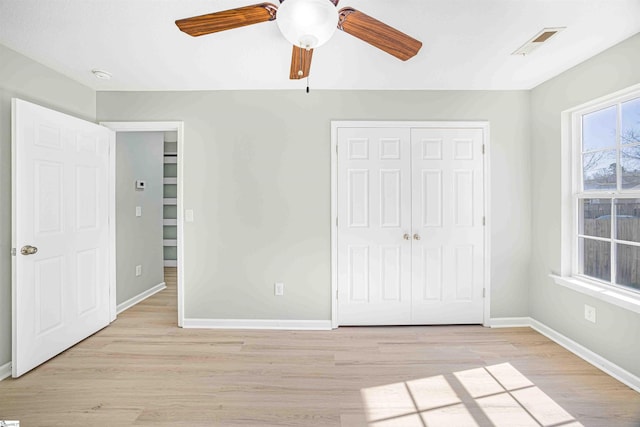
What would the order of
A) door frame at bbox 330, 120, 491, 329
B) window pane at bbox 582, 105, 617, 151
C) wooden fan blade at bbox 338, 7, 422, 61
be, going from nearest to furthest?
wooden fan blade at bbox 338, 7, 422, 61 → window pane at bbox 582, 105, 617, 151 → door frame at bbox 330, 120, 491, 329

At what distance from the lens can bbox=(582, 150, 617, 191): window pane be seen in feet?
7.73

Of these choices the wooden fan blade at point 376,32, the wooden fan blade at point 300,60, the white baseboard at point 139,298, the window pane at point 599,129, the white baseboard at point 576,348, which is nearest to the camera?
the wooden fan blade at point 376,32

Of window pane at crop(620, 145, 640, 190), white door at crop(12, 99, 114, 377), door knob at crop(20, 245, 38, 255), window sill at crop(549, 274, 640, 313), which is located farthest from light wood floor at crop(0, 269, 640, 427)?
window pane at crop(620, 145, 640, 190)

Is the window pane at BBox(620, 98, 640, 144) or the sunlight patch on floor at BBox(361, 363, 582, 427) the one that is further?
the window pane at BBox(620, 98, 640, 144)

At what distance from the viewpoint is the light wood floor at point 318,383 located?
5.98 feet

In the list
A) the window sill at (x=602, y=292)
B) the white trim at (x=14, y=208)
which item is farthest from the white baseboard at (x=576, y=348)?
the white trim at (x=14, y=208)

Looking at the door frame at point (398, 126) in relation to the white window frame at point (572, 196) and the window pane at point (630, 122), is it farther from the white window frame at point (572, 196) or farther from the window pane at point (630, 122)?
the window pane at point (630, 122)

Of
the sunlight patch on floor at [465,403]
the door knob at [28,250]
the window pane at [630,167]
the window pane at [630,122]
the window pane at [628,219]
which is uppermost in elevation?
the window pane at [630,122]

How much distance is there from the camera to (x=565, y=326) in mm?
2676

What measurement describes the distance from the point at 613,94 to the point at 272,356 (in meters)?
3.25

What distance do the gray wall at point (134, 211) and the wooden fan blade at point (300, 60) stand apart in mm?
2790

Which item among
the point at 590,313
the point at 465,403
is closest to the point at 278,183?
the point at 465,403

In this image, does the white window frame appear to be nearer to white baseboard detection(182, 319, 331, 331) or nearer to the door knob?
white baseboard detection(182, 319, 331, 331)

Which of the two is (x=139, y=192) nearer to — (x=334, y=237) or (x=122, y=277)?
(x=122, y=277)
